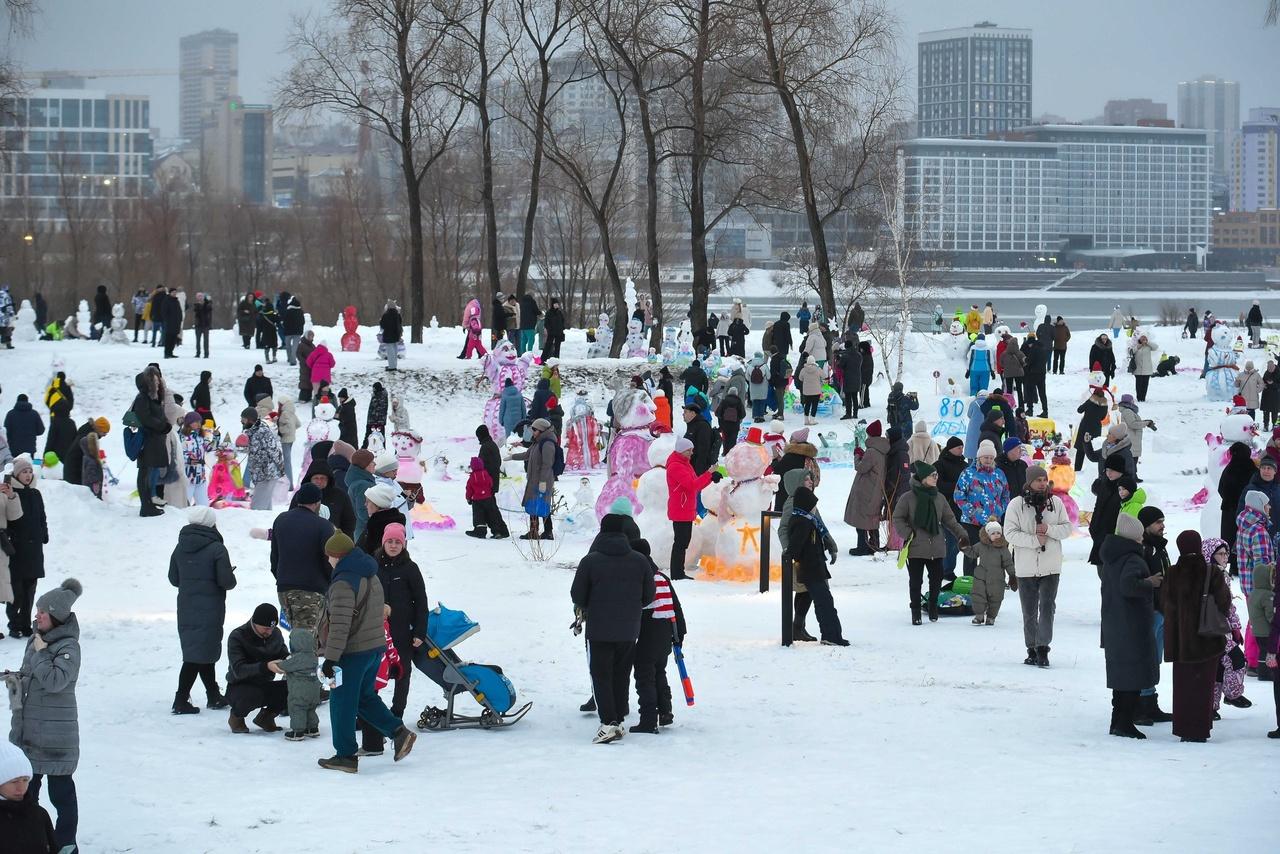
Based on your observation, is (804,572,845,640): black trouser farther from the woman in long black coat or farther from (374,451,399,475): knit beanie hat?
the woman in long black coat

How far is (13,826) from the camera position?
21.4 ft

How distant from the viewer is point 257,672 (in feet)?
35.6

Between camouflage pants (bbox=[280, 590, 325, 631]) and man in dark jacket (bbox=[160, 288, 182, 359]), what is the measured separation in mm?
23088

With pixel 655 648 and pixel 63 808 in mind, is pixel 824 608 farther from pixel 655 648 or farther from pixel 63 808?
pixel 63 808

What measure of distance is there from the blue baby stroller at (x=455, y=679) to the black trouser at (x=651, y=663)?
0.83 metres

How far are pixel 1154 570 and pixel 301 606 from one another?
564cm

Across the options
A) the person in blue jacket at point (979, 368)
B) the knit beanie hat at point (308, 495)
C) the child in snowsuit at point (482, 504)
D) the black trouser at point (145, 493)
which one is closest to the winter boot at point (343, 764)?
the knit beanie hat at point (308, 495)

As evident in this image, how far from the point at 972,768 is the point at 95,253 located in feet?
242

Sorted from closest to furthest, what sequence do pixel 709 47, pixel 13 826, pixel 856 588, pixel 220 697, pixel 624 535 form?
pixel 13 826, pixel 624 535, pixel 220 697, pixel 856 588, pixel 709 47

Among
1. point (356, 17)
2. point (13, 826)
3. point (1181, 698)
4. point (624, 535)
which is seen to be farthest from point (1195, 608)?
point (356, 17)

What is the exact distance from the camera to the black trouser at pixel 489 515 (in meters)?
19.9

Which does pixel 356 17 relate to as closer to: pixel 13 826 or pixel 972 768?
pixel 972 768

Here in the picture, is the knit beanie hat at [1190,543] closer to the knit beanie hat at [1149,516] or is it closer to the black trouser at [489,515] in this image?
the knit beanie hat at [1149,516]

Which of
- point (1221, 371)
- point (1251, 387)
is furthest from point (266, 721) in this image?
point (1221, 371)
